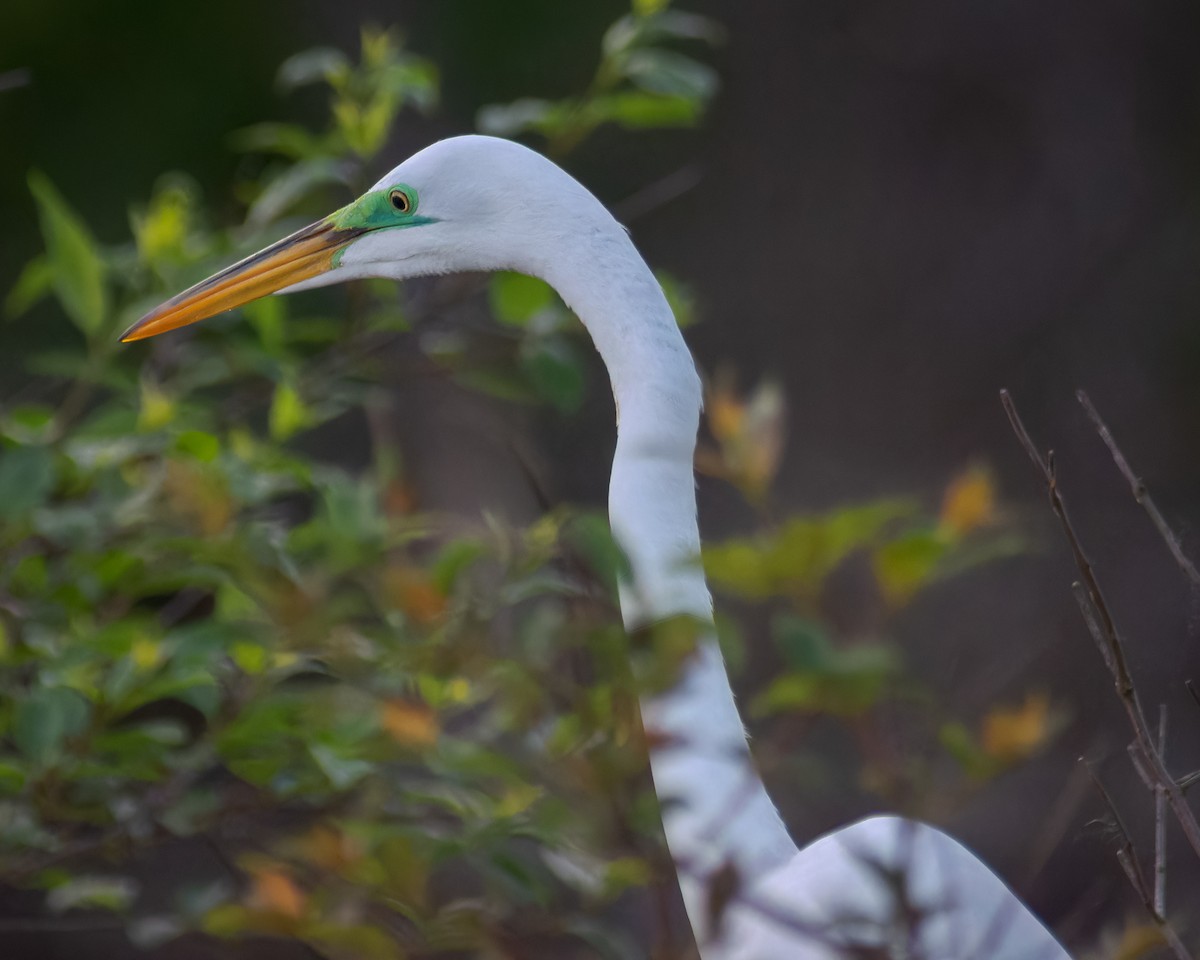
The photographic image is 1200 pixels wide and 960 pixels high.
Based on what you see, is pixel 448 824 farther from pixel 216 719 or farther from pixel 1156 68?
pixel 1156 68

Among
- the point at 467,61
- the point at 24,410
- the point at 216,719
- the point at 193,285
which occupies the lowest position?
the point at 216,719

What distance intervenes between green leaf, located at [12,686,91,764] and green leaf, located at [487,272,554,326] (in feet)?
1.89

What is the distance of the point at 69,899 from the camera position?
1.34 metres

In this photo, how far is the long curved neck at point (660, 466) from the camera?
1.20m

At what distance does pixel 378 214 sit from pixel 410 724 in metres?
0.68

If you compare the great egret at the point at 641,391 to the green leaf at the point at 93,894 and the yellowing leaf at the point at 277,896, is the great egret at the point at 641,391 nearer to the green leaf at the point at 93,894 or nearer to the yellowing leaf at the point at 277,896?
the yellowing leaf at the point at 277,896

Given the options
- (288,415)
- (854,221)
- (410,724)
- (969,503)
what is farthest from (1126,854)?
(854,221)

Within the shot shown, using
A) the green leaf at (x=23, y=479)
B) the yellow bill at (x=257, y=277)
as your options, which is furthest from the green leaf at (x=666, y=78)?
the green leaf at (x=23, y=479)

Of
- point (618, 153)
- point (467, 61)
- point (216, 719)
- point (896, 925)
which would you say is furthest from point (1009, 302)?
point (896, 925)

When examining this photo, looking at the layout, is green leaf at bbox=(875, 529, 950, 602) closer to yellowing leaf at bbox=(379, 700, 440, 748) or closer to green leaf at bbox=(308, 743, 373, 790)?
yellowing leaf at bbox=(379, 700, 440, 748)

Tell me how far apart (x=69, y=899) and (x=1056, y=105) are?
5.58 metres

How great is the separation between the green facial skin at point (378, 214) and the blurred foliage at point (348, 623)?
0.15m

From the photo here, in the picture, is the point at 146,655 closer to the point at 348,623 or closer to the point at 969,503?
the point at 348,623

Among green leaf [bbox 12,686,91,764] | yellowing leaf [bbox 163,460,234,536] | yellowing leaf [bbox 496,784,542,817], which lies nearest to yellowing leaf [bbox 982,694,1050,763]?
yellowing leaf [bbox 496,784,542,817]
